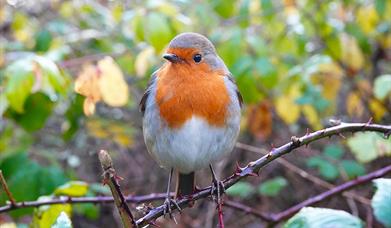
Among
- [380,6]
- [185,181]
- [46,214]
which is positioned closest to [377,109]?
[380,6]

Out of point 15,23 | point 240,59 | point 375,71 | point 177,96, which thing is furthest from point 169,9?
point 375,71

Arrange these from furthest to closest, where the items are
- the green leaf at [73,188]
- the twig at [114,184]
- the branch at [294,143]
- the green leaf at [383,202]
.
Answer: the green leaf at [73,188], the branch at [294,143], the twig at [114,184], the green leaf at [383,202]

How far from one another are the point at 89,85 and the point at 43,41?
3.80ft

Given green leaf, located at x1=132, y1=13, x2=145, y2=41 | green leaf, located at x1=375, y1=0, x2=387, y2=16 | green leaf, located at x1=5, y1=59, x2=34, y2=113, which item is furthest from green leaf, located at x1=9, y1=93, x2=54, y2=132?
green leaf, located at x1=375, y1=0, x2=387, y2=16

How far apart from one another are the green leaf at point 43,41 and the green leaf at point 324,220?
274cm

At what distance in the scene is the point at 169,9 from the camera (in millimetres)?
3049

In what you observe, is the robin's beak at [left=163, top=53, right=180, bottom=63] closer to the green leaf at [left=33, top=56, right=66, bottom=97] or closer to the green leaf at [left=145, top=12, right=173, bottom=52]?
the green leaf at [left=33, top=56, right=66, bottom=97]

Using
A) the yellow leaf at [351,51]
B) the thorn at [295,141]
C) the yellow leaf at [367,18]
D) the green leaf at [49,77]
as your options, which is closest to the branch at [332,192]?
the thorn at [295,141]

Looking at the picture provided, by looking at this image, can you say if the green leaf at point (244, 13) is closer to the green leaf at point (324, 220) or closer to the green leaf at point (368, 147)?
the green leaf at point (368, 147)

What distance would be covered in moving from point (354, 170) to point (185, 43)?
1.80 m

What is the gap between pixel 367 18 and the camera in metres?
3.88

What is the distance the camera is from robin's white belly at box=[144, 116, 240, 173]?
220 centimetres

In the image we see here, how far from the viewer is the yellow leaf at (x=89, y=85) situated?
2545 mm

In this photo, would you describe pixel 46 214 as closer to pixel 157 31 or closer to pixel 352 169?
pixel 157 31
